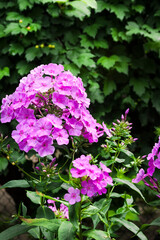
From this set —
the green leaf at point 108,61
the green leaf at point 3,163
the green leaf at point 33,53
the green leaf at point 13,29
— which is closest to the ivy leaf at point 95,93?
the green leaf at point 108,61

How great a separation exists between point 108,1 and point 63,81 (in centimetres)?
160

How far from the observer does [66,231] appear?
4.17 ft

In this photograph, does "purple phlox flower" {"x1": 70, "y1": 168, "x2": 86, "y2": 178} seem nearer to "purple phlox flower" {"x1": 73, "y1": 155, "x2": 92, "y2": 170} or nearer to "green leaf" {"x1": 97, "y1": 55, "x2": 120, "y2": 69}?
"purple phlox flower" {"x1": 73, "y1": 155, "x2": 92, "y2": 170}

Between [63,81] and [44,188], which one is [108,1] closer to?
[63,81]

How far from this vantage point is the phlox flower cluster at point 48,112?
3.89 feet

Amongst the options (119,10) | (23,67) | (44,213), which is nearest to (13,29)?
(23,67)

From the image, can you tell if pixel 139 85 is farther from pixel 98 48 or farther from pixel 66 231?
pixel 66 231

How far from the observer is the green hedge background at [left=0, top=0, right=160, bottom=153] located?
2414mm

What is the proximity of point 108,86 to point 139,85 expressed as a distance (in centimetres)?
26

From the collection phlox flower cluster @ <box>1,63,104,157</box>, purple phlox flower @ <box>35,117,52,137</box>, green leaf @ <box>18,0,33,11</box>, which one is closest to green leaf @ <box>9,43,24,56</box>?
green leaf @ <box>18,0,33,11</box>

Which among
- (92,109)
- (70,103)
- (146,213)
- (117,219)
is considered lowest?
(146,213)

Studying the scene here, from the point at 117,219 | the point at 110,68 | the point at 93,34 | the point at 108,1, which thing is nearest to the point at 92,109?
the point at 110,68

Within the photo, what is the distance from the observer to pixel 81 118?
1.29m

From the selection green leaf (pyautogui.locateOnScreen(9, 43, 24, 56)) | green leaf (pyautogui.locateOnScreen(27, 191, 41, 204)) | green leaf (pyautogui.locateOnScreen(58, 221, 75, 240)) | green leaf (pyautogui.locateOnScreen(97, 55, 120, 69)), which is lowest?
green leaf (pyautogui.locateOnScreen(27, 191, 41, 204))
